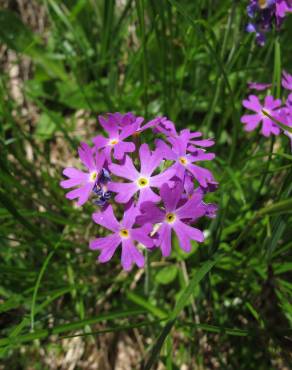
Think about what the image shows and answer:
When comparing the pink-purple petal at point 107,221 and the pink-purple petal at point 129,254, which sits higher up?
the pink-purple petal at point 107,221

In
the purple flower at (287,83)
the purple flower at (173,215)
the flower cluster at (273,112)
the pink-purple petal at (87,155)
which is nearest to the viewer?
the purple flower at (173,215)

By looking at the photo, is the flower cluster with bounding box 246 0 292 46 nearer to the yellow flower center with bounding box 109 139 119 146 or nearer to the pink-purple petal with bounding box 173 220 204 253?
the yellow flower center with bounding box 109 139 119 146

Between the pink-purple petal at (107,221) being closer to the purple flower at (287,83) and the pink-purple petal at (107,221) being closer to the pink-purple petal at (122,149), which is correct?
the pink-purple petal at (122,149)

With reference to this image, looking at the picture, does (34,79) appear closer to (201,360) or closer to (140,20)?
(140,20)

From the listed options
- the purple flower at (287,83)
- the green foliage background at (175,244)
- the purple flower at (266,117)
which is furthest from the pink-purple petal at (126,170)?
the purple flower at (287,83)

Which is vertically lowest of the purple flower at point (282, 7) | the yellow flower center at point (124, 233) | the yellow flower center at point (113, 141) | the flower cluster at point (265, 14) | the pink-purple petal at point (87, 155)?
the yellow flower center at point (124, 233)

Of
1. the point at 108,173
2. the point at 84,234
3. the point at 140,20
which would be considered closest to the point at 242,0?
the point at 140,20
